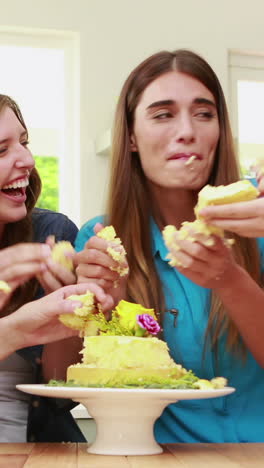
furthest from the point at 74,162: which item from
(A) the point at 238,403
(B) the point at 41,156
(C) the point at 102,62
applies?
(A) the point at 238,403

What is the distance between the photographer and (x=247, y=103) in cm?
398

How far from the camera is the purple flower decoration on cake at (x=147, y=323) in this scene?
1312 mm

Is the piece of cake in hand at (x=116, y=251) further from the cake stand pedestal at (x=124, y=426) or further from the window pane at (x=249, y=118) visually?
the window pane at (x=249, y=118)

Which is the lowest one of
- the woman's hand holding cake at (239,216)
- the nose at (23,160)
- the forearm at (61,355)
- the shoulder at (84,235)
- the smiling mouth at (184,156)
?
the forearm at (61,355)

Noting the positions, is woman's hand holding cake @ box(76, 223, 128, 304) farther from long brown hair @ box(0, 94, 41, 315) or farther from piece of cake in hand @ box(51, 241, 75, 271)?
long brown hair @ box(0, 94, 41, 315)

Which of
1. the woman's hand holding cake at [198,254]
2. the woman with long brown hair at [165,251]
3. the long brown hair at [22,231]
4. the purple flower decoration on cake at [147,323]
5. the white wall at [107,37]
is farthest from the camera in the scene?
the white wall at [107,37]

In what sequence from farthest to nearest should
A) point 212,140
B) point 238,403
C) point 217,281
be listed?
point 212,140 → point 238,403 → point 217,281

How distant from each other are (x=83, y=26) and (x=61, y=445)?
2741mm

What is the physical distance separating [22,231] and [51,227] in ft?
0.23

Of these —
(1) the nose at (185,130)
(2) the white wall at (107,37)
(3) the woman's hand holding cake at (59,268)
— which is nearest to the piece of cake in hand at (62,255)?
(3) the woman's hand holding cake at (59,268)

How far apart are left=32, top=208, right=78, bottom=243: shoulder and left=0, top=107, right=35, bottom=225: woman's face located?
0.32 feet

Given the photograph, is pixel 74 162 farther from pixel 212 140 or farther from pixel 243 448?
pixel 243 448

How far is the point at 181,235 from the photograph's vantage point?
1.19 meters

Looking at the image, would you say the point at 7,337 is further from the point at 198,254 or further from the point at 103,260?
the point at 198,254
